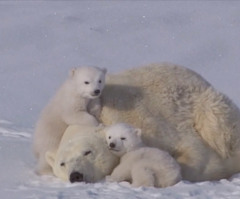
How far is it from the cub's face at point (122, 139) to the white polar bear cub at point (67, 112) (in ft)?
0.97

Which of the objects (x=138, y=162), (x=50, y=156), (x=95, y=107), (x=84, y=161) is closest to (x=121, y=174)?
(x=138, y=162)

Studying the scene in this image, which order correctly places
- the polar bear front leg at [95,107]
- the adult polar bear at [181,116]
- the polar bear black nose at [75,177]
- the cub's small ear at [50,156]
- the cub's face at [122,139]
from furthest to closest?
the polar bear front leg at [95,107]
the adult polar bear at [181,116]
the cub's small ear at [50,156]
the cub's face at [122,139]
the polar bear black nose at [75,177]

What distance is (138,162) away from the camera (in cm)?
572

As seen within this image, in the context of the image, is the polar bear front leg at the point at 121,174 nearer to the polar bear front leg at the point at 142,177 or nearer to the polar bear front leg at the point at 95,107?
the polar bear front leg at the point at 142,177

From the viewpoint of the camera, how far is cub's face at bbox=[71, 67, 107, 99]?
619 centimetres

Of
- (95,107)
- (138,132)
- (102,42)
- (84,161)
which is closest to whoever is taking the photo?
(84,161)

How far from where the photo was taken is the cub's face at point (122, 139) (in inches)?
232

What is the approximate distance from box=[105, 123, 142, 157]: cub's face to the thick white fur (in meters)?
0.08

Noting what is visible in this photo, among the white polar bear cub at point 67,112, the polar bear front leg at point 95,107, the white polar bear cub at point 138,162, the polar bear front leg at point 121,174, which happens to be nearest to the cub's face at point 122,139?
the white polar bear cub at point 138,162

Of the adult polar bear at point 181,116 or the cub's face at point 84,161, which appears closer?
the cub's face at point 84,161

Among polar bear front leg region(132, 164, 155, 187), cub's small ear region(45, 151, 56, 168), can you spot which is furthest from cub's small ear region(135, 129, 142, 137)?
cub's small ear region(45, 151, 56, 168)

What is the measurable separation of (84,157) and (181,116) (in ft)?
3.10

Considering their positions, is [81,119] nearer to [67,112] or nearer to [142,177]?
[67,112]

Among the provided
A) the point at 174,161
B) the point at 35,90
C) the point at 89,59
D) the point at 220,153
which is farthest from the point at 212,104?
the point at 89,59
